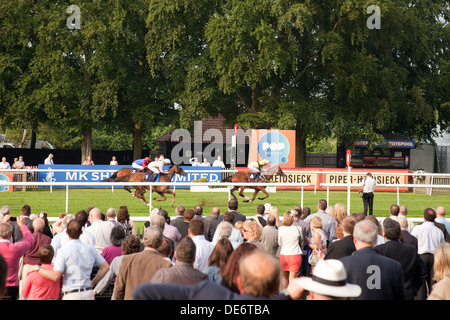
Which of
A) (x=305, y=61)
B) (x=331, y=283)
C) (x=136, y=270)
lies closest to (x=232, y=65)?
(x=305, y=61)

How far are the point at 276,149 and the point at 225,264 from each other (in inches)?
741

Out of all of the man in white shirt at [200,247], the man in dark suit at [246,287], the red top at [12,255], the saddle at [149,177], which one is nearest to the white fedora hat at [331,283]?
the man in dark suit at [246,287]

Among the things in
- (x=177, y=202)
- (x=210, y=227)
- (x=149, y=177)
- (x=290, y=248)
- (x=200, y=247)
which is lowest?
(x=177, y=202)

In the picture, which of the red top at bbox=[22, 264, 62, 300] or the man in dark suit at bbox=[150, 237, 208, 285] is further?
the red top at bbox=[22, 264, 62, 300]

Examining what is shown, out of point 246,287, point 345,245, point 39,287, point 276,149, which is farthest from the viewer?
point 276,149

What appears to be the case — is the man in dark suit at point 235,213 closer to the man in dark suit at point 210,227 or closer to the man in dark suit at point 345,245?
the man in dark suit at point 210,227

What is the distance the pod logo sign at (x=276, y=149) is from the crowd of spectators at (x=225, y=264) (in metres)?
15.9

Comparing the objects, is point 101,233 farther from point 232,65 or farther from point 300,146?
point 300,146

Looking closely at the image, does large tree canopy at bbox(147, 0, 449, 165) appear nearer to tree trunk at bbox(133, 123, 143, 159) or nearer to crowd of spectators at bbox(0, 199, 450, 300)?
tree trunk at bbox(133, 123, 143, 159)

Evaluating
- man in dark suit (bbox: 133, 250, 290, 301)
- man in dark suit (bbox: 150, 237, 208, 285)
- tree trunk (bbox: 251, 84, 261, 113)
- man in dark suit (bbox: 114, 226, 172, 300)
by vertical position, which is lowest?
man in dark suit (bbox: 114, 226, 172, 300)

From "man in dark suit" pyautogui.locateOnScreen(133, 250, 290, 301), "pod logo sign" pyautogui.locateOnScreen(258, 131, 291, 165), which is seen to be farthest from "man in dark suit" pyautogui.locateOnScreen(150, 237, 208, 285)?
"pod logo sign" pyautogui.locateOnScreen(258, 131, 291, 165)

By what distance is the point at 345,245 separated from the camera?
18.1ft

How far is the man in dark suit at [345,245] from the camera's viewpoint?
548cm

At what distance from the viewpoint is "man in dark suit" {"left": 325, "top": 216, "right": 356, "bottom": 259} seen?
18.0 feet
